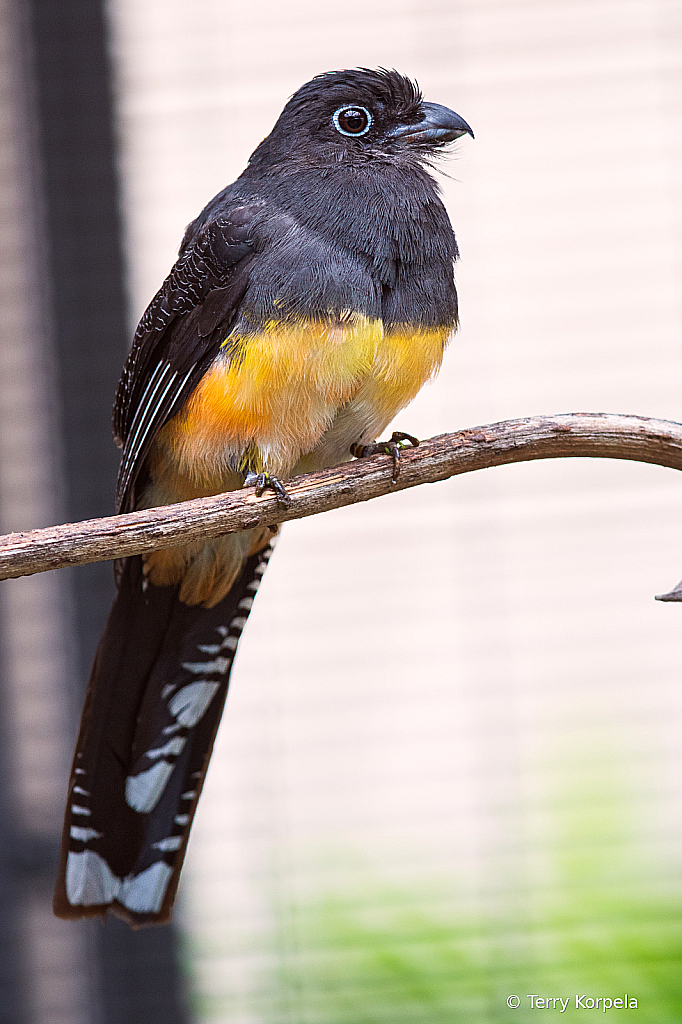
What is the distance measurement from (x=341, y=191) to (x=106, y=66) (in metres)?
2.09

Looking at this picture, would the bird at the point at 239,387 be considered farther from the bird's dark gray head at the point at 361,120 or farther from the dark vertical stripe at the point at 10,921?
the dark vertical stripe at the point at 10,921

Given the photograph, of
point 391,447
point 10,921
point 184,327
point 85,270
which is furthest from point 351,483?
point 10,921

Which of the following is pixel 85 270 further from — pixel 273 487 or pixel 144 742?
pixel 273 487

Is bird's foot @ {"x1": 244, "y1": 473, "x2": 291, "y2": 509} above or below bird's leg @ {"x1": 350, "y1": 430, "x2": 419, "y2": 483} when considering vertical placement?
below

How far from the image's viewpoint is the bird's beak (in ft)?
6.60

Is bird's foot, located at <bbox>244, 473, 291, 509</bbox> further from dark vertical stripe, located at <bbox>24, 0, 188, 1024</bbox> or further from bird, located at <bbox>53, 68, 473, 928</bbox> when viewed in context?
dark vertical stripe, located at <bbox>24, 0, 188, 1024</bbox>

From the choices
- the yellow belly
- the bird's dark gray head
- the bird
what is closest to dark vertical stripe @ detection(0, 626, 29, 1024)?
the bird

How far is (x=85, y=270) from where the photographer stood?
357 cm

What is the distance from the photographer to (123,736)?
7.08 ft

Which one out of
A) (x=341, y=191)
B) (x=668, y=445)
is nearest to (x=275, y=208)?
(x=341, y=191)

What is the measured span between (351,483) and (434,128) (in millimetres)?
790

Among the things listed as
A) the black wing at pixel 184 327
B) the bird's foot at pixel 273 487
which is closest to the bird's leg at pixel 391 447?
the bird's foot at pixel 273 487

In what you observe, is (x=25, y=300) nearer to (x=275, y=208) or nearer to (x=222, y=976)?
(x=275, y=208)

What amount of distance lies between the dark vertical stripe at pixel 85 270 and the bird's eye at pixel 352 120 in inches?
68.5
